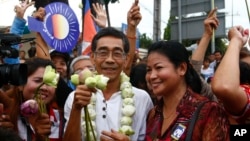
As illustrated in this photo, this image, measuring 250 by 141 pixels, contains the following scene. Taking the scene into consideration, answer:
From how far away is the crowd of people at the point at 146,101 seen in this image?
6.98ft

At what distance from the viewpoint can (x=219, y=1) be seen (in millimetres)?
6688

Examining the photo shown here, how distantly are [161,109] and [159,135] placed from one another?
22 centimetres

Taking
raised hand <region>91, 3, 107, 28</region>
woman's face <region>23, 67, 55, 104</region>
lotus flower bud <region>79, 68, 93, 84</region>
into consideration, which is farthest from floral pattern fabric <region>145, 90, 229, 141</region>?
raised hand <region>91, 3, 107, 28</region>

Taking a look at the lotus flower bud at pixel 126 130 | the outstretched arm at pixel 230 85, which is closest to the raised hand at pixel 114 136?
the lotus flower bud at pixel 126 130

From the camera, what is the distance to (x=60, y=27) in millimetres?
4418

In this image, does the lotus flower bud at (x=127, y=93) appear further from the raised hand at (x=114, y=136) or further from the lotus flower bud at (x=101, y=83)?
the lotus flower bud at (x=101, y=83)

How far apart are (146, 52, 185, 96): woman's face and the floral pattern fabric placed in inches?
4.0

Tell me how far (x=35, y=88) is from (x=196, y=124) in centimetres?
110

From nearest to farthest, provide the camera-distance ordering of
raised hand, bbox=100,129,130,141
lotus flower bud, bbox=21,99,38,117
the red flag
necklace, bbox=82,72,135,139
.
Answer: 1. lotus flower bud, bbox=21,99,38,117
2. raised hand, bbox=100,129,130,141
3. necklace, bbox=82,72,135,139
4. the red flag

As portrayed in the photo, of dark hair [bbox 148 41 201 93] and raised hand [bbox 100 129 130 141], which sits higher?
dark hair [bbox 148 41 201 93]

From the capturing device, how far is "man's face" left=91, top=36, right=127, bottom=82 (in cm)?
275

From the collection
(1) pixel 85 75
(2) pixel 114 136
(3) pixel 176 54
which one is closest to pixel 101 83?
(1) pixel 85 75

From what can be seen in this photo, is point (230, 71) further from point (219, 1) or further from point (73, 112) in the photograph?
point (219, 1)

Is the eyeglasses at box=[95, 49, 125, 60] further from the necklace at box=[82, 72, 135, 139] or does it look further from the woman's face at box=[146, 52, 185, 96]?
the woman's face at box=[146, 52, 185, 96]
